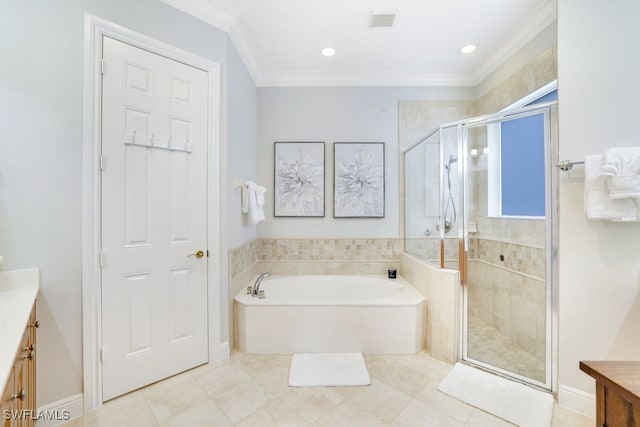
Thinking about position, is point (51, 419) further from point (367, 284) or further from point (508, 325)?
point (508, 325)

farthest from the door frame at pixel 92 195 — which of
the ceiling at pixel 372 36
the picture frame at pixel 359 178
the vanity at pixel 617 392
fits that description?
the vanity at pixel 617 392

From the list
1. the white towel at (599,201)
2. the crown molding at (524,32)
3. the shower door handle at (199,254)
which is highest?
the crown molding at (524,32)

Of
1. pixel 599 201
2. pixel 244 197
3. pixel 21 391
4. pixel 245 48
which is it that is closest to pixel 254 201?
pixel 244 197

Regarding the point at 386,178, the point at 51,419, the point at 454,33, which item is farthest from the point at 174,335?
the point at 454,33

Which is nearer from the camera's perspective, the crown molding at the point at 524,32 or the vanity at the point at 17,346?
the vanity at the point at 17,346

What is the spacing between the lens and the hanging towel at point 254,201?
2.41 meters

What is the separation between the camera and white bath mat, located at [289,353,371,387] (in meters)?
1.78

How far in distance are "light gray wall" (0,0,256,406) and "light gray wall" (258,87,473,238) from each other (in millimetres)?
1600

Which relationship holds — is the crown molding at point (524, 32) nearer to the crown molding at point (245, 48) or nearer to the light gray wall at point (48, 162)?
the crown molding at point (245, 48)

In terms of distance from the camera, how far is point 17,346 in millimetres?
797

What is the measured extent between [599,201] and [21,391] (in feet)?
8.66

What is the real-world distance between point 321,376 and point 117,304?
143 cm

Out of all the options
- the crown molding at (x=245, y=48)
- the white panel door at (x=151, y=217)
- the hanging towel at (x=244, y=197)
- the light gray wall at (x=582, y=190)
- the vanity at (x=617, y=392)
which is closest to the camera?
the vanity at (x=617, y=392)

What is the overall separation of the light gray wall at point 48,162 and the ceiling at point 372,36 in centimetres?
76
